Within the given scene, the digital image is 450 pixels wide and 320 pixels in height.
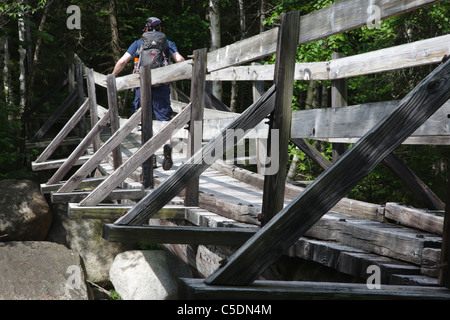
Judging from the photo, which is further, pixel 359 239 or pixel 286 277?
pixel 286 277

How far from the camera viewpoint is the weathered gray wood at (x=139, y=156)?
16.2 feet

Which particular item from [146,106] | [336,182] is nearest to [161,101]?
[146,106]

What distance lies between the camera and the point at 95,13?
16.0m

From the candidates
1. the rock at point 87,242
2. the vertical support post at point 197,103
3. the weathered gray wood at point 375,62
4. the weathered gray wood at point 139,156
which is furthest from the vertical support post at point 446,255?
the rock at point 87,242

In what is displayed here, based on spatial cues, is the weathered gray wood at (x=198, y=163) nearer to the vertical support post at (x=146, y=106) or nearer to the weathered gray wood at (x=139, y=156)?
the weathered gray wood at (x=139, y=156)

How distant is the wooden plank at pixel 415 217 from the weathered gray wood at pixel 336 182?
1188mm

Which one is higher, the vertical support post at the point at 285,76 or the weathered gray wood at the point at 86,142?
the vertical support post at the point at 285,76

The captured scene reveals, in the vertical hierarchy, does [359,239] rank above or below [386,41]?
below

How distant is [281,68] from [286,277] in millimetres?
1405

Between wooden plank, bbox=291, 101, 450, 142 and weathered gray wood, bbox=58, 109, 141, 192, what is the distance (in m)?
2.61

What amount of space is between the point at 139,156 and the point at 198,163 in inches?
61.3

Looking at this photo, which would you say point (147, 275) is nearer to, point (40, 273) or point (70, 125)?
point (40, 273)
